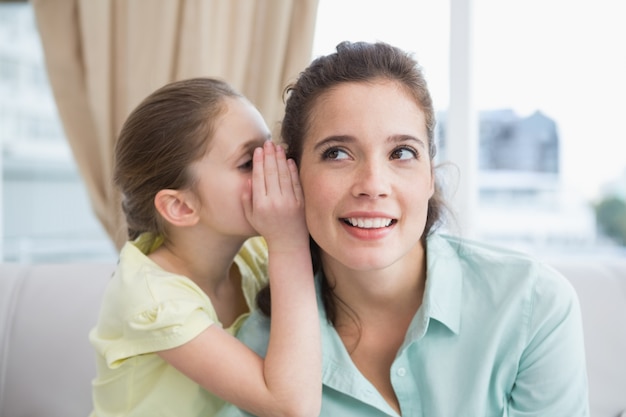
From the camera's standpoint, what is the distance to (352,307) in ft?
5.60

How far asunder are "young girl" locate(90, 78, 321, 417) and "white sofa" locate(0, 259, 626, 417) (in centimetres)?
53

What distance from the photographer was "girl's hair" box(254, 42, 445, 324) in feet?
5.00

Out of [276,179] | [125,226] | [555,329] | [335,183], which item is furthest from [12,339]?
[555,329]

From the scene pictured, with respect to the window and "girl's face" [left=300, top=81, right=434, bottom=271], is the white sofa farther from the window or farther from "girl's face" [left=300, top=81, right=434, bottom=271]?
the window

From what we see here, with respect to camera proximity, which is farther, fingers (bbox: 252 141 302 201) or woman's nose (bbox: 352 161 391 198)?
fingers (bbox: 252 141 302 201)

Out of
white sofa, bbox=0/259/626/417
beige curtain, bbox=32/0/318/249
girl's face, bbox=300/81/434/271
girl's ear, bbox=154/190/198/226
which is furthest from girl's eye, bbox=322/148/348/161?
beige curtain, bbox=32/0/318/249

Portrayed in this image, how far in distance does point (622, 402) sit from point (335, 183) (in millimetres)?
1171

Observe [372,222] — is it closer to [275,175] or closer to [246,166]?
[275,175]

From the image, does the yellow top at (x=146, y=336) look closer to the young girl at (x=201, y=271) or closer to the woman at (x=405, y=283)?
the young girl at (x=201, y=271)

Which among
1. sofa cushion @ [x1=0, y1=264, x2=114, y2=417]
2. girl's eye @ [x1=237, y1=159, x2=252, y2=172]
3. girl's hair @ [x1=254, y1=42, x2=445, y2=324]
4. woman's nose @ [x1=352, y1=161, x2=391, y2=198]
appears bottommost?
sofa cushion @ [x1=0, y1=264, x2=114, y2=417]

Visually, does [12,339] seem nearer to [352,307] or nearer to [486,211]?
[352,307]

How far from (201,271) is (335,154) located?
1.80 ft

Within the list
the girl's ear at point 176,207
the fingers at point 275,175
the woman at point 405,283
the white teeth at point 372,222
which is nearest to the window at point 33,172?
the girl's ear at point 176,207

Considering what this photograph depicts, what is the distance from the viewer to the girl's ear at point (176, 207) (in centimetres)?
177
